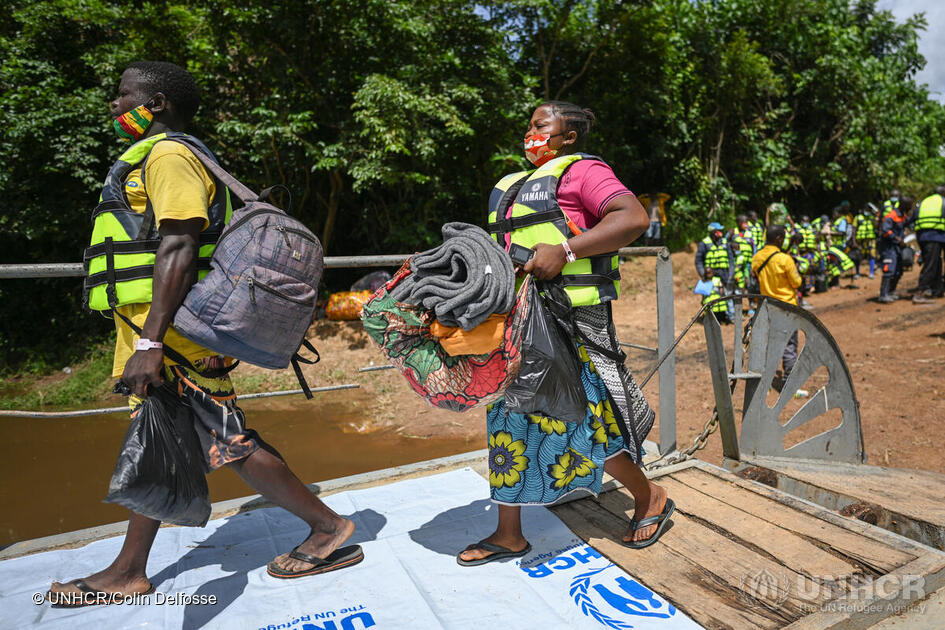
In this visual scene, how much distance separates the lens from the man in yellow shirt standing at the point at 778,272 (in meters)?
6.09

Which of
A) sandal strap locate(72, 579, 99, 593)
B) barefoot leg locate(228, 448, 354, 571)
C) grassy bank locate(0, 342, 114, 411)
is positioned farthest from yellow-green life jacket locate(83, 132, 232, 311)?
grassy bank locate(0, 342, 114, 411)

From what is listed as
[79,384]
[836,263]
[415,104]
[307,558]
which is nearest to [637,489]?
[307,558]

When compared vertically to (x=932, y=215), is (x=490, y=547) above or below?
below

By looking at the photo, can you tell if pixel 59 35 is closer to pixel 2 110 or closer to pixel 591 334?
pixel 2 110

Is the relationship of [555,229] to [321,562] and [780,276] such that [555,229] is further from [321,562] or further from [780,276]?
[780,276]

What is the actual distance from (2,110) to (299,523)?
10179 mm

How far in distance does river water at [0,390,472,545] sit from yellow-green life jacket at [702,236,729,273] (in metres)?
6.41

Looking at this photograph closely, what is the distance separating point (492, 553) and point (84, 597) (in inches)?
58.7

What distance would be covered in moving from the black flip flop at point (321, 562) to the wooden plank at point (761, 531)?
1493mm

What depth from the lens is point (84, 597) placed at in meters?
2.08

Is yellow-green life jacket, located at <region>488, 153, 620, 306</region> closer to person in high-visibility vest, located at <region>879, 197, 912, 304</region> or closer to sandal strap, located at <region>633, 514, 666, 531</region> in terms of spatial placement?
sandal strap, located at <region>633, 514, 666, 531</region>

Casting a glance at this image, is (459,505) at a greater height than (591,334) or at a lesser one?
lesser

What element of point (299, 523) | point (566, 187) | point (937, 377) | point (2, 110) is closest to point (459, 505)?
point (299, 523)

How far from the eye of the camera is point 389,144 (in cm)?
953
